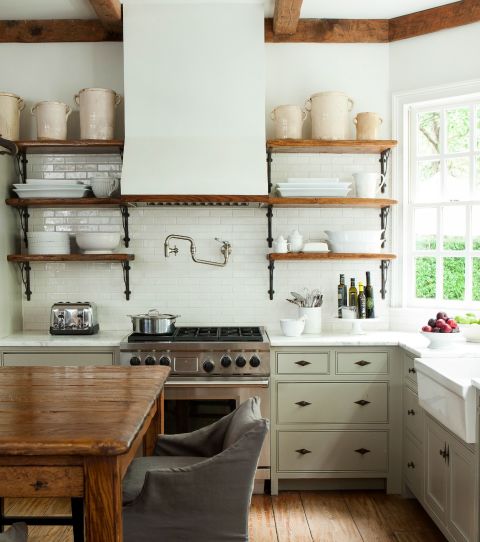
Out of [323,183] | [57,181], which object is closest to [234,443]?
[323,183]

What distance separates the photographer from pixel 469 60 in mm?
4301

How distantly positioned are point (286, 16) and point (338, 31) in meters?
0.57

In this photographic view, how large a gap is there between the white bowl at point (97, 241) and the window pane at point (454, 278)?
2.51 metres

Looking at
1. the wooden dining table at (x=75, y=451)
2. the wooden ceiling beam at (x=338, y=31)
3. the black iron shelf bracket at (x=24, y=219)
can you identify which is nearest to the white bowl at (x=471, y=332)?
the wooden ceiling beam at (x=338, y=31)

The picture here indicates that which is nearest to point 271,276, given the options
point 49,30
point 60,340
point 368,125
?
point 368,125

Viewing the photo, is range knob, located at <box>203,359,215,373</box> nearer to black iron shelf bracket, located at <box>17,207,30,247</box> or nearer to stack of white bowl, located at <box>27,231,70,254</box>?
stack of white bowl, located at <box>27,231,70,254</box>

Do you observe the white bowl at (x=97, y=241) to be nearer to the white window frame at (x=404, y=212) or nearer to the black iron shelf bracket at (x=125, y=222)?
the black iron shelf bracket at (x=125, y=222)

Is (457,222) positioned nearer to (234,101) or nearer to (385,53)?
(385,53)

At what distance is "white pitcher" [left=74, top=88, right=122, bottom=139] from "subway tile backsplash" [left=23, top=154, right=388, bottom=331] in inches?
10.7

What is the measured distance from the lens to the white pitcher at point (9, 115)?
4410 millimetres

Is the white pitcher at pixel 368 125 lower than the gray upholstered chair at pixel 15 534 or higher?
higher

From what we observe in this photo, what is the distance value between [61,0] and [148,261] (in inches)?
78.2

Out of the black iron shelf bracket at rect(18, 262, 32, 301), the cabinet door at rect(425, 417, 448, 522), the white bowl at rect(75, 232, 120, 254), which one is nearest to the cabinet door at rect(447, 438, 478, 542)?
the cabinet door at rect(425, 417, 448, 522)

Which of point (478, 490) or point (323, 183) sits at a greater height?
point (323, 183)
